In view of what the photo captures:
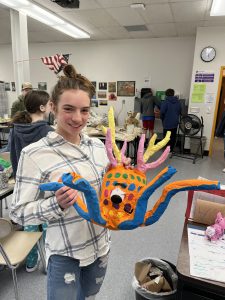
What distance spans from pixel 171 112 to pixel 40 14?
3.39m

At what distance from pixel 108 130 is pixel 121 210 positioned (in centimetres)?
33

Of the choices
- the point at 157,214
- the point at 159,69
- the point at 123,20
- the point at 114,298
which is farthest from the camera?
the point at 159,69

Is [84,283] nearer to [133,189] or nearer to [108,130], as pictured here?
[133,189]

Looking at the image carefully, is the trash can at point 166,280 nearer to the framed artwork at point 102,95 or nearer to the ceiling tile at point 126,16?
the ceiling tile at point 126,16

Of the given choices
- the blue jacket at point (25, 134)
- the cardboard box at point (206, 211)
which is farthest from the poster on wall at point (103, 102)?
the cardboard box at point (206, 211)

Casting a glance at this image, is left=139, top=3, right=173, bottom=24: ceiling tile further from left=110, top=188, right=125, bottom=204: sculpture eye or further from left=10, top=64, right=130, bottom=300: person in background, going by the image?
left=110, top=188, right=125, bottom=204: sculpture eye

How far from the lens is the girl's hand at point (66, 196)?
2.45ft

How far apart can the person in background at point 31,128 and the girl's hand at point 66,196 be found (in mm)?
1186

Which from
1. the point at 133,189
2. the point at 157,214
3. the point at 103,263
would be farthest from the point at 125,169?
A: the point at 103,263

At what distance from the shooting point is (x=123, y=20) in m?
4.75

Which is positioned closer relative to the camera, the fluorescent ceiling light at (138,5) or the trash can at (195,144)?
the fluorescent ceiling light at (138,5)

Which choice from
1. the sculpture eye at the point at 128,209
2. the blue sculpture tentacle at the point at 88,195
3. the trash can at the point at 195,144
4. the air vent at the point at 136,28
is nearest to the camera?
the blue sculpture tentacle at the point at 88,195

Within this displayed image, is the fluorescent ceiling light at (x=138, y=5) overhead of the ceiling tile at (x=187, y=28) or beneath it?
beneath

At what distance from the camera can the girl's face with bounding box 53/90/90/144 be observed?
901mm
